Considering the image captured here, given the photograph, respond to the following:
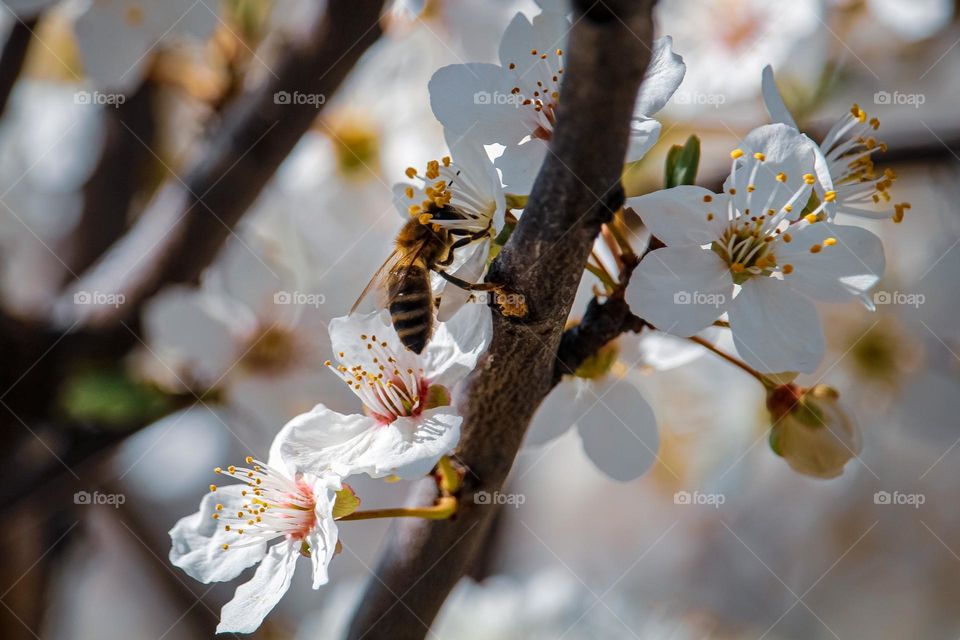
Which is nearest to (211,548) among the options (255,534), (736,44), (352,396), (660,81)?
(255,534)

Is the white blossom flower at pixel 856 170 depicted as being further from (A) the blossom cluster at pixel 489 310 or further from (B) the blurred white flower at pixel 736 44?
(B) the blurred white flower at pixel 736 44

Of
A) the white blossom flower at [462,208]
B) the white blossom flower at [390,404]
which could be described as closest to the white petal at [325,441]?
the white blossom flower at [390,404]

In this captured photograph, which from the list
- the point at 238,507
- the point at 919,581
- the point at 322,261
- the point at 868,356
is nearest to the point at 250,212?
the point at 322,261

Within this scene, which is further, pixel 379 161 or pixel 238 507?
pixel 379 161

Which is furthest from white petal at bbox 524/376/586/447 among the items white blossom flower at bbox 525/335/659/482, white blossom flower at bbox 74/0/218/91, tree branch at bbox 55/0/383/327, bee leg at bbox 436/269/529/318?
white blossom flower at bbox 74/0/218/91

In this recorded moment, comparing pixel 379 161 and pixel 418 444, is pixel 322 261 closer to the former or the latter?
pixel 379 161
